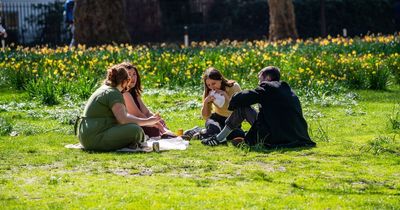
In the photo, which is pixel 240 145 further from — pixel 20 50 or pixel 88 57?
pixel 20 50

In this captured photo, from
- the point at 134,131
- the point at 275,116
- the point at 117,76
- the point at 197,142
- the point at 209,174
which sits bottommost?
the point at 197,142

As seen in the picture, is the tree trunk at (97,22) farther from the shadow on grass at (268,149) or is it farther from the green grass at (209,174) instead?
the shadow on grass at (268,149)

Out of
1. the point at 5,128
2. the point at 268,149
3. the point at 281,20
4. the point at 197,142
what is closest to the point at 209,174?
the point at 268,149

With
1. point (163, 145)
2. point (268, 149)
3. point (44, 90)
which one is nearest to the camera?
point (268, 149)

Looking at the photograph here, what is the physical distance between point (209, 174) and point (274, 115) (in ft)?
5.83

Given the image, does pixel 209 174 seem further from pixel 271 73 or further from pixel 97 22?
pixel 97 22

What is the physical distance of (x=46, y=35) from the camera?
3303 cm

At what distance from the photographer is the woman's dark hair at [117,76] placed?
32.5 ft

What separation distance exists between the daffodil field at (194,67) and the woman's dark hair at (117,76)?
16.2 feet

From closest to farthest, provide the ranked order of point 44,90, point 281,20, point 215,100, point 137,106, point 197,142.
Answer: point 197,142 < point 215,100 < point 137,106 < point 44,90 < point 281,20

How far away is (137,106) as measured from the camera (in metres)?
11.0

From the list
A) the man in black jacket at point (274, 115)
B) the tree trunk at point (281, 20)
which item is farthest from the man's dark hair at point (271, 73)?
the tree trunk at point (281, 20)

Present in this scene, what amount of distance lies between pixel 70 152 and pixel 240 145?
171cm

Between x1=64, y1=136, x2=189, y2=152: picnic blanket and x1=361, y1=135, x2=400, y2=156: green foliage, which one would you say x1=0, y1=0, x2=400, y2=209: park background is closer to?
x1=361, y1=135, x2=400, y2=156: green foliage
